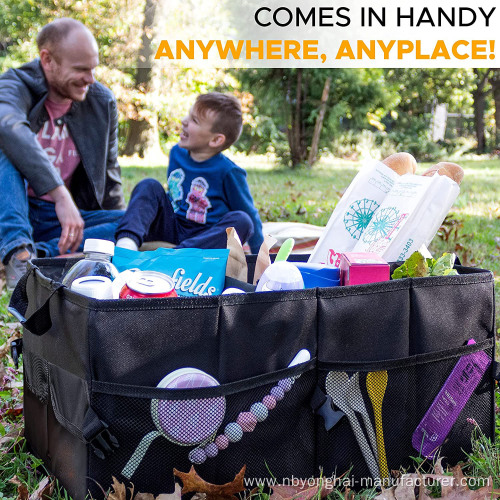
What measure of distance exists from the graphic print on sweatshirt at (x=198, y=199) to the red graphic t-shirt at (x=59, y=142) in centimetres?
71

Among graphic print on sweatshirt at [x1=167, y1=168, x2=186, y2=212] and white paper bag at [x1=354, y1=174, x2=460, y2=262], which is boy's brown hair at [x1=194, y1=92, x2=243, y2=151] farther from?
white paper bag at [x1=354, y1=174, x2=460, y2=262]

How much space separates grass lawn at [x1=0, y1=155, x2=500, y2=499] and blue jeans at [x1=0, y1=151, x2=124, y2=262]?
0.25m

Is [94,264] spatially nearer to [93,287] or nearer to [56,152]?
[93,287]

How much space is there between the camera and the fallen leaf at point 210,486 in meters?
1.19

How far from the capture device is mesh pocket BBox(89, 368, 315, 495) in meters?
1.16

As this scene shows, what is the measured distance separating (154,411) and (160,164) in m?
9.87

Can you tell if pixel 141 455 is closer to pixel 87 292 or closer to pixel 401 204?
pixel 87 292

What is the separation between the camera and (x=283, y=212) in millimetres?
4734

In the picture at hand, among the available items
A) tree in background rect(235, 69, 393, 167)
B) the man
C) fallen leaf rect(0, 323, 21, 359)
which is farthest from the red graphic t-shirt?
tree in background rect(235, 69, 393, 167)

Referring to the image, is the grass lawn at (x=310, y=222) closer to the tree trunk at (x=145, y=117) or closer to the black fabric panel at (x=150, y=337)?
the black fabric panel at (x=150, y=337)

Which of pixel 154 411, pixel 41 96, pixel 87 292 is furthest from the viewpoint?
pixel 41 96

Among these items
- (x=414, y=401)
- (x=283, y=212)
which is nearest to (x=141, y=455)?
(x=414, y=401)

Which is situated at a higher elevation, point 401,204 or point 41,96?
point 41,96

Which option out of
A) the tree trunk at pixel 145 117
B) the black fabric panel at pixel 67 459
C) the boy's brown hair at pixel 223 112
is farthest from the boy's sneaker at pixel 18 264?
the tree trunk at pixel 145 117
